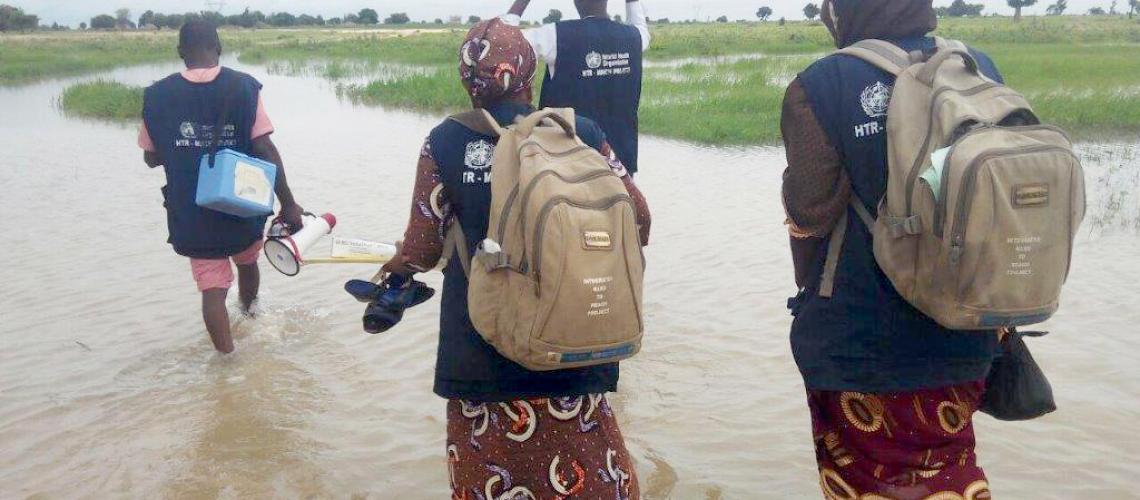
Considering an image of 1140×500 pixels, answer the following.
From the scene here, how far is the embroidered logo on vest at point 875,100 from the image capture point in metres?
2.05

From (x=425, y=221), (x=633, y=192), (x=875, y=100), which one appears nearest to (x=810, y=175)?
(x=875, y=100)

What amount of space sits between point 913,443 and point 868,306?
1.03 feet

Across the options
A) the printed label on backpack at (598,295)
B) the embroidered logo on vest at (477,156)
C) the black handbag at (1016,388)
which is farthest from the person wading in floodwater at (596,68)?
the printed label on backpack at (598,295)

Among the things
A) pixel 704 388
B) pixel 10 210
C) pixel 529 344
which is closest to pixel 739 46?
pixel 10 210

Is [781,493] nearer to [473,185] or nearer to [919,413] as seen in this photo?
[919,413]

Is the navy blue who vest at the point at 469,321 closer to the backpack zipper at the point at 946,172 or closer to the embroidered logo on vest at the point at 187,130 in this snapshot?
the backpack zipper at the point at 946,172

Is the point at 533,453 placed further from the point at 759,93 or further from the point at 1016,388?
the point at 759,93

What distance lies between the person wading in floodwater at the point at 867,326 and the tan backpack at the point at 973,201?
0.09 m

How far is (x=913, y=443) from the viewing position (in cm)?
213

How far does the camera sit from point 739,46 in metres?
33.4

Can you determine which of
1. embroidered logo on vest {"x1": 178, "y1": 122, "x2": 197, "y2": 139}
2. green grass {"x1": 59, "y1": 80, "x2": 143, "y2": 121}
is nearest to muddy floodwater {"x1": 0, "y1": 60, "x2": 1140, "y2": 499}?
embroidered logo on vest {"x1": 178, "y1": 122, "x2": 197, "y2": 139}

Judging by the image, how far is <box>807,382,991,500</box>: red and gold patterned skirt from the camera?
6.98 feet

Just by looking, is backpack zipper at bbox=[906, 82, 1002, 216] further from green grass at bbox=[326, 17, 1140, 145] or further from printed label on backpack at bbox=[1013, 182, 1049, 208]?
green grass at bbox=[326, 17, 1140, 145]

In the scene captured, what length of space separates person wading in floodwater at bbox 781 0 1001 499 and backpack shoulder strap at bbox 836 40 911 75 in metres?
0.02
